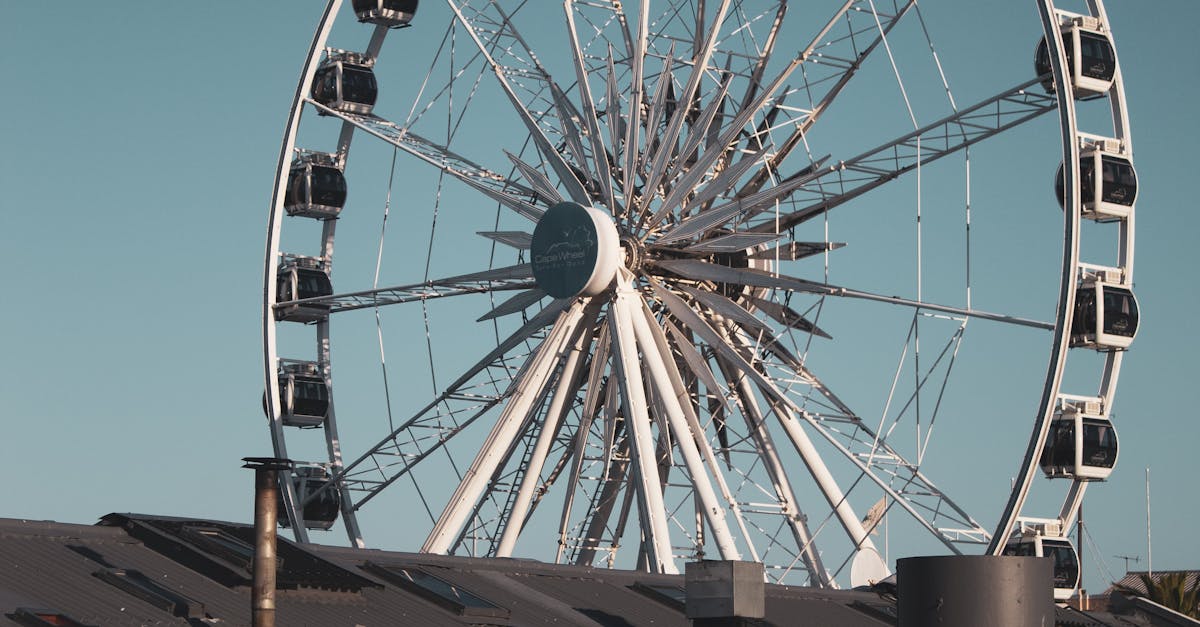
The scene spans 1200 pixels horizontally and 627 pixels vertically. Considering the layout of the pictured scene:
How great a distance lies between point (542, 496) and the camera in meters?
38.4

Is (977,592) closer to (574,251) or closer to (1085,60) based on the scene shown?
(1085,60)

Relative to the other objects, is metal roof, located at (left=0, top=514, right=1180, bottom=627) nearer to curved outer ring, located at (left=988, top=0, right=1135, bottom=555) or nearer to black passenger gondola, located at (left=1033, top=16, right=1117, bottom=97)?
curved outer ring, located at (left=988, top=0, right=1135, bottom=555)

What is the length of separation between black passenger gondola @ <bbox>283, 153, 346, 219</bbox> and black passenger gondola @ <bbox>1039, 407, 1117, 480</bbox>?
15.8 metres

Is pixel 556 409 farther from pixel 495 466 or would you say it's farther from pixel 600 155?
pixel 600 155

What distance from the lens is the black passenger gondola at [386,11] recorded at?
4294cm

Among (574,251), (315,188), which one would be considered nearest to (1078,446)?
(574,251)

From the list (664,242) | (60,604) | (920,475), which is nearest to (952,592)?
(60,604)

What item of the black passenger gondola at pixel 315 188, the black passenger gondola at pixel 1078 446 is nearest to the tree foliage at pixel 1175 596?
the black passenger gondola at pixel 1078 446

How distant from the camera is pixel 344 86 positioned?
139ft

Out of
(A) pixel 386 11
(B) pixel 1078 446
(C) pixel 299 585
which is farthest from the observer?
(A) pixel 386 11

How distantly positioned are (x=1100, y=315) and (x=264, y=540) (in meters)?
18.1

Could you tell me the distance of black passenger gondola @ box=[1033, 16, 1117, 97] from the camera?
34.7 m

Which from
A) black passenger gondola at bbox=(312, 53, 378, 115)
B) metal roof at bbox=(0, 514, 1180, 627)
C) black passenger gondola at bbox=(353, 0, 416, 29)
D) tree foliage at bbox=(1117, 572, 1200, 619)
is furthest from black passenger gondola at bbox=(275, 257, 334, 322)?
tree foliage at bbox=(1117, 572, 1200, 619)

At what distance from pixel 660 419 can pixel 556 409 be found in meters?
2.10
